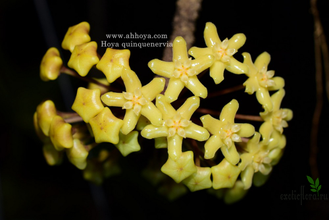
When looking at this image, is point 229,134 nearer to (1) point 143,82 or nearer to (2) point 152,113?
(2) point 152,113

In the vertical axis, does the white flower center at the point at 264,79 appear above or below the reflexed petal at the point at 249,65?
below

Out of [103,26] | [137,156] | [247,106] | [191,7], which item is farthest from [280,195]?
[103,26]

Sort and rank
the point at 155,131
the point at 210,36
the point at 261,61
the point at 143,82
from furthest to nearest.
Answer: the point at 143,82 < the point at 261,61 < the point at 210,36 < the point at 155,131

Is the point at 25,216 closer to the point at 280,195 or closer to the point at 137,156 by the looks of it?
the point at 137,156

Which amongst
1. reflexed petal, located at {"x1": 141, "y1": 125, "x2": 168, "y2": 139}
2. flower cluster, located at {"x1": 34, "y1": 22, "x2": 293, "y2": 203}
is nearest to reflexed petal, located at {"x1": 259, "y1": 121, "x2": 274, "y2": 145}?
flower cluster, located at {"x1": 34, "y1": 22, "x2": 293, "y2": 203}

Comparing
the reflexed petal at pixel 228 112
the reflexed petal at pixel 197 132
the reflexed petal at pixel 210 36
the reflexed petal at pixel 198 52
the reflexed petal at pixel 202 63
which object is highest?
the reflexed petal at pixel 210 36

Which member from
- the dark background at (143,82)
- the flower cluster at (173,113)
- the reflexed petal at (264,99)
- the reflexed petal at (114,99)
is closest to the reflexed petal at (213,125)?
the flower cluster at (173,113)

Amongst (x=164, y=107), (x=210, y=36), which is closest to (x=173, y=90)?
(x=164, y=107)

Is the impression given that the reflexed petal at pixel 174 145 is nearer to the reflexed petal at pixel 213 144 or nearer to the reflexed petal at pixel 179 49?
the reflexed petal at pixel 213 144
